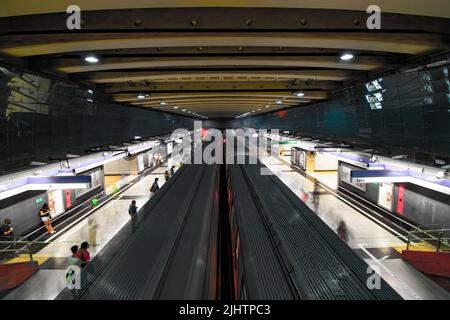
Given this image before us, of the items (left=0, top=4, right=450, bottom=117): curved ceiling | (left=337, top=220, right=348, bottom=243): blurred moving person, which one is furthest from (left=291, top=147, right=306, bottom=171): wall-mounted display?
(left=0, top=4, right=450, bottom=117): curved ceiling

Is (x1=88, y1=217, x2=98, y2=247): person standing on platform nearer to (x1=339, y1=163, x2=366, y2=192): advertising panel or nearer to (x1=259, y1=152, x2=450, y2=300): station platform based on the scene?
(x1=259, y1=152, x2=450, y2=300): station platform

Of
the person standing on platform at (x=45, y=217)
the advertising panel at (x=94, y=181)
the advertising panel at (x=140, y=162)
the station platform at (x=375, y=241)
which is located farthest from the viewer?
the advertising panel at (x=140, y=162)

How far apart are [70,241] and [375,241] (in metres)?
8.73

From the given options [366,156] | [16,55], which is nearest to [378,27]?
[366,156]

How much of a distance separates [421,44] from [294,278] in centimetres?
479

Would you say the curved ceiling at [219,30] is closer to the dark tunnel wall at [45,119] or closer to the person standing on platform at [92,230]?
the dark tunnel wall at [45,119]

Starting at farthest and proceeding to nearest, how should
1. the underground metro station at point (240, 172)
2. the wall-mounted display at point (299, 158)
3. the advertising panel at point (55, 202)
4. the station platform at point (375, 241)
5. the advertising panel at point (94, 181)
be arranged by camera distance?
the wall-mounted display at point (299, 158) → the advertising panel at point (94, 181) → the advertising panel at point (55, 202) → the station platform at point (375, 241) → the underground metro station at point (240, 172)

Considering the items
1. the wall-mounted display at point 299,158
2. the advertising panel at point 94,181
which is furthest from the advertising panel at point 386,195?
the advertising panel at point 94,181

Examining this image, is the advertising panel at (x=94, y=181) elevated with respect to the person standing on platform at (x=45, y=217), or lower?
elevated

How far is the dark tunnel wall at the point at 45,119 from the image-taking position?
18.1ft

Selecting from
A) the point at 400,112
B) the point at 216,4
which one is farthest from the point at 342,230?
the point at 216,4

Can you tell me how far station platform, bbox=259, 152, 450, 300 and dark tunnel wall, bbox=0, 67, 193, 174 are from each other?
941cm

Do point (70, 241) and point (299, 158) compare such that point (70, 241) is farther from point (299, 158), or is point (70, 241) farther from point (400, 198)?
point (299, 158)

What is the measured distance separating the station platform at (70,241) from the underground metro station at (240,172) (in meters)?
0.06
